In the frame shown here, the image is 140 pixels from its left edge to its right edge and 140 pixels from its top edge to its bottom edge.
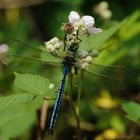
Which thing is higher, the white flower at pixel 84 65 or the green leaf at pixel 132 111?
the white flower at pixel 84 65

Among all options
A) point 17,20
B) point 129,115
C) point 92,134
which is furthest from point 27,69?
point 17,20

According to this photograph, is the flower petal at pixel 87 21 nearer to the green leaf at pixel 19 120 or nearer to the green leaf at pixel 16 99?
the green leaf at pixel 16 99

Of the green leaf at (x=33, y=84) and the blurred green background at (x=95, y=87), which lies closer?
the green leaf at (x=33, y=84)

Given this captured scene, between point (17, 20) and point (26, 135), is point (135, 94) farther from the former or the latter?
point (17, 20)

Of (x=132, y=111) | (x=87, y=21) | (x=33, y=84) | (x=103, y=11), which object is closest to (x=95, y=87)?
(x=103, y=11)

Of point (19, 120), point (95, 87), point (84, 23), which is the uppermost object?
point (84, 23)

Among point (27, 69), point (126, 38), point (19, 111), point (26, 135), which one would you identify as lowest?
point (26, 135)

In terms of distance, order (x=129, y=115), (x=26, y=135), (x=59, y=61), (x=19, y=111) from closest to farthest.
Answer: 1. (x=59, y=61)
2. (x=129, y=115)
3. (x=19, y=111)
4. (x=26, y=135)

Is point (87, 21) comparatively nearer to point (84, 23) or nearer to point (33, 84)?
point (84, 23)

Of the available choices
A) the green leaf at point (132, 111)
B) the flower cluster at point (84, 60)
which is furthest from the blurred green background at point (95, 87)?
the flower cluster at point (84, 60)
